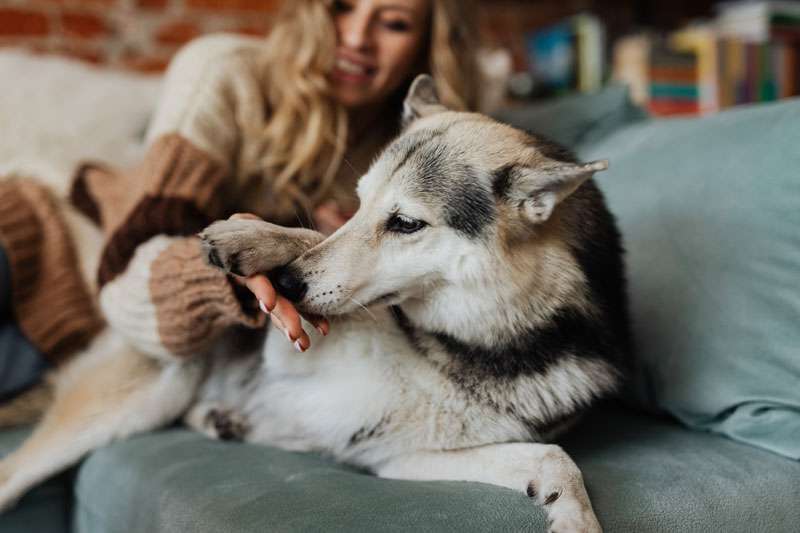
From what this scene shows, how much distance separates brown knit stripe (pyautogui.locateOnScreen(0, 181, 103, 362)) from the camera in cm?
136

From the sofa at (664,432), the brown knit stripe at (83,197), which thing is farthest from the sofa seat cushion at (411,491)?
the brown knit stripe at (83,197)

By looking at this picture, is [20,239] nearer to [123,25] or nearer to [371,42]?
[371,42]

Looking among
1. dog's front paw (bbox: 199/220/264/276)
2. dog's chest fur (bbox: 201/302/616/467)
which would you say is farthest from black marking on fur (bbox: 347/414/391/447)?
dog's front paw (bbox: 199/220/264/276)

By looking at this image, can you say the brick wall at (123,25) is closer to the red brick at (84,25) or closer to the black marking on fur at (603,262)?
the red brick at (84,25)

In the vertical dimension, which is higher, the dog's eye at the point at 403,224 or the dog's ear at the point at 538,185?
the dog's ear at the point at 538,185

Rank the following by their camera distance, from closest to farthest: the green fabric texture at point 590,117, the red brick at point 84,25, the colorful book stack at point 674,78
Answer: the green fabric texture at point 590,117 < the red brick at point 84,25 < the colorful book stack at point 674,78

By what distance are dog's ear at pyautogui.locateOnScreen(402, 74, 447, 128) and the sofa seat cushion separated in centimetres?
66

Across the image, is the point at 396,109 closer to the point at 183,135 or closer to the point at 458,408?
the point at 183,135

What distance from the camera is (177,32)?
7.87ft

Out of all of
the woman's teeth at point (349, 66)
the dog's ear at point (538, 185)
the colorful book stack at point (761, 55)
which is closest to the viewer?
the dog's ear at point (538, 185)

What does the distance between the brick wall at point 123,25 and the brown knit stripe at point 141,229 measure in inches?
54.9

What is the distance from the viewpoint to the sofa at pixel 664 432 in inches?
33.1

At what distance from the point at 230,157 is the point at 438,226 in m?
0.77

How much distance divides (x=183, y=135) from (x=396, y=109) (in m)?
0.72
